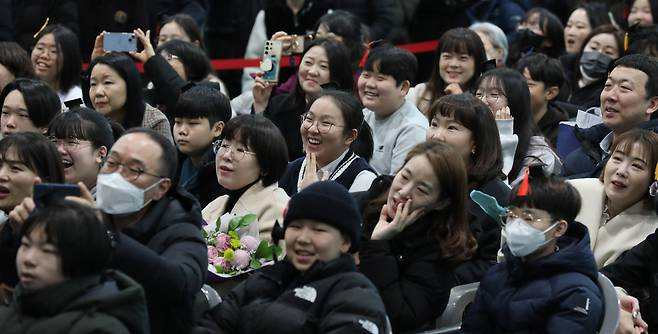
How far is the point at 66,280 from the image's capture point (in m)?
4.28

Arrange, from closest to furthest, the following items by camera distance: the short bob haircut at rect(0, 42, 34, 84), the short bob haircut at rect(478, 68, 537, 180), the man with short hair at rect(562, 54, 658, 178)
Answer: the man with short hair at rect(562, 54, 658, 178) → the short bob haircut at rect(478, 68, 537, 180) → the short bob haircut at rect(0, 42, 34, 84)

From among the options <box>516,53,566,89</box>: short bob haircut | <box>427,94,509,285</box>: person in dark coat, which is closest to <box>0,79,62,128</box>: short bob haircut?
<box>427,94,509,285</box>: person in dark coat

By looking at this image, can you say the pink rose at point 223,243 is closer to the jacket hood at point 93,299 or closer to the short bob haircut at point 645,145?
the jacket hood at point 93,299

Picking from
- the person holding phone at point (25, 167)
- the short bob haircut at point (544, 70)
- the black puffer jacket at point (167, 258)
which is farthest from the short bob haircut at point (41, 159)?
the short bob haircut at point (544, 70)

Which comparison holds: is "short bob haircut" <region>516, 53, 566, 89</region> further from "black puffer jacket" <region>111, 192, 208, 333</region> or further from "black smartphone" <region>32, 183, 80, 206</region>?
"black smartphone" <region>32, 183, 80, 206</region>

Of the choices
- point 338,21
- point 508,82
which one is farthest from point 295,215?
point 338,21

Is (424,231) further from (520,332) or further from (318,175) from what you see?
(318,175)

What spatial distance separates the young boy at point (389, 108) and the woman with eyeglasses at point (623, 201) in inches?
60.6

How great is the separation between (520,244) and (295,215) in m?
0.91

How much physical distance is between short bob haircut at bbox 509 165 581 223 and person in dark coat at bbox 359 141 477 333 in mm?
281

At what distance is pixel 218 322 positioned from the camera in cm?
482

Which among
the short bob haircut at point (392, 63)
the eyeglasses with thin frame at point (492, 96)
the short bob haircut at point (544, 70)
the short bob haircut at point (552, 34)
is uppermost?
the short bob haircut at point (392, 63)

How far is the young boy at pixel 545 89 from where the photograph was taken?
8.13 metres

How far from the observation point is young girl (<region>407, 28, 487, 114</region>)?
8367mm
